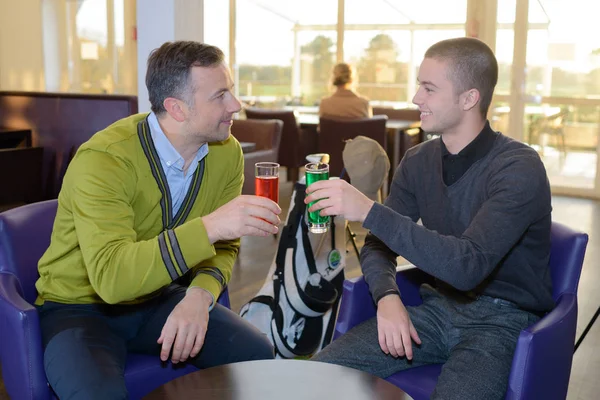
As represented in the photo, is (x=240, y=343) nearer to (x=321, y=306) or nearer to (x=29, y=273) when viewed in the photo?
(x=29, y=273)

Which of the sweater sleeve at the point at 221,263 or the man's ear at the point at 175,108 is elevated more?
the man's ear at the point at 175,108

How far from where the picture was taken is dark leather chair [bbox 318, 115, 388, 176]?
6348mm

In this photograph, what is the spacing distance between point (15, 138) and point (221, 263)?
126 inches

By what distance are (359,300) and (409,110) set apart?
5.96 meters

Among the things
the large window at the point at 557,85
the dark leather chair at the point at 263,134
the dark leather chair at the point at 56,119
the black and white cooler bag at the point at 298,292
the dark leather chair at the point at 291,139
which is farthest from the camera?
the large window at the point at 557,85

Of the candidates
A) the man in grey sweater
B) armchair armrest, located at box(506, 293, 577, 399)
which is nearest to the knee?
the man in grey sweater

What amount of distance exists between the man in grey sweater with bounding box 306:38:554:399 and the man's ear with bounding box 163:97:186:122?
56 cm

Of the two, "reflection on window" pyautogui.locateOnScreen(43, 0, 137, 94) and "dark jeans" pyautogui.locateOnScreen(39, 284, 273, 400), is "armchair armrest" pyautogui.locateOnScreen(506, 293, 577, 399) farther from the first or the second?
"reflection on window" pyautogui.locateOnScreen(43, 0, 137, 94)

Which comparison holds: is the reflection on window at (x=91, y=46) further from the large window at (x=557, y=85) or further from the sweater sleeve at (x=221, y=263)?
the sweater sleeve at (x=221, y=263)

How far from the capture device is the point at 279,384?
5.16 ft

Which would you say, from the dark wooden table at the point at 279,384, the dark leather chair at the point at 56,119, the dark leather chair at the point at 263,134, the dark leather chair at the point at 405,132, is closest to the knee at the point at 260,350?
the dark wooden table at the point at 279,384

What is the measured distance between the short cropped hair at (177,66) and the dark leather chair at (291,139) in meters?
→ 4.92

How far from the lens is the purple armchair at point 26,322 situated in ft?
5.86

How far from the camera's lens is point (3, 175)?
13.6ft
